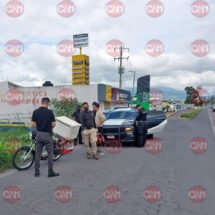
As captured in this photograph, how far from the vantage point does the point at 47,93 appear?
34500mm

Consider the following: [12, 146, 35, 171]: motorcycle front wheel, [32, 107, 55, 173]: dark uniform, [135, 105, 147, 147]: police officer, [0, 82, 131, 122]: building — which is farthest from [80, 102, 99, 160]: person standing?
[0, 82, 131, 122]: building

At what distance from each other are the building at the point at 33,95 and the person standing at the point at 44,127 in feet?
79.7

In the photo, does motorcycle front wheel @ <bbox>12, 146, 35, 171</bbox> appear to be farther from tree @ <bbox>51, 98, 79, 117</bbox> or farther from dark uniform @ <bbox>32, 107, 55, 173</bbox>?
tree @ <bbox>51, 98, 79, 117</bbox>

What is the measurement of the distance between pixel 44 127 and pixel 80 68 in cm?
3073

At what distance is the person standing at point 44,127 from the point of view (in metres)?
8.18

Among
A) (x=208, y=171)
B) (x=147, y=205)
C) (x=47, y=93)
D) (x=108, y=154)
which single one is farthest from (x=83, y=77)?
(x=147, y=205)

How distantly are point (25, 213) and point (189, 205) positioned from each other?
285 cm

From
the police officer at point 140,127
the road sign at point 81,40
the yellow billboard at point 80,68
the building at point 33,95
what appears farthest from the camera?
the road sign at point 81,40

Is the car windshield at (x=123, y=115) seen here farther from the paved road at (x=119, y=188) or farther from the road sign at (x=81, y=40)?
the road sign at (x=81, y=40)

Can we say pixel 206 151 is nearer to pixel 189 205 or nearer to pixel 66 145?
pixel 66 145

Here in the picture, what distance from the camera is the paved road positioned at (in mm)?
5508

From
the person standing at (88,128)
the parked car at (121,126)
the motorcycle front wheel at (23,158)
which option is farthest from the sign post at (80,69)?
the motorcycle front wheel at (23,158)

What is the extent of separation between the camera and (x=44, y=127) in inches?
324

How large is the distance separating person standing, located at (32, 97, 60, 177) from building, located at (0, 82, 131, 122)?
24289 mm
